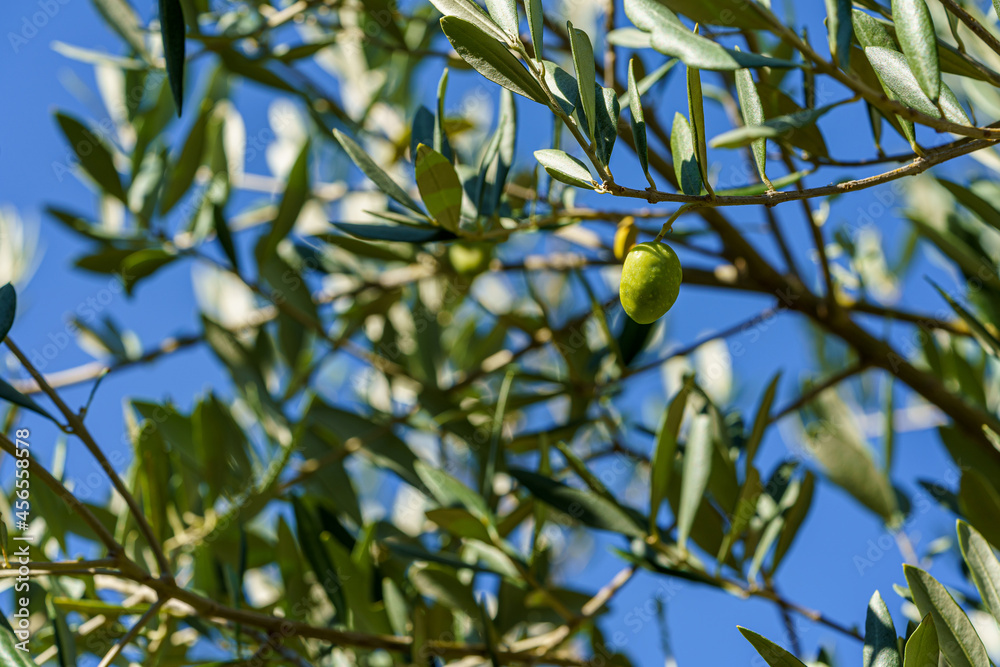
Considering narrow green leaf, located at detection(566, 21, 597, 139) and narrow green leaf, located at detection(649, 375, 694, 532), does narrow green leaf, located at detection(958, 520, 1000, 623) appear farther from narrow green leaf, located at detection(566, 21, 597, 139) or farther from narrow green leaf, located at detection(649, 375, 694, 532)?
narrow green leaf, located at detection(566, 21, 597, 139)

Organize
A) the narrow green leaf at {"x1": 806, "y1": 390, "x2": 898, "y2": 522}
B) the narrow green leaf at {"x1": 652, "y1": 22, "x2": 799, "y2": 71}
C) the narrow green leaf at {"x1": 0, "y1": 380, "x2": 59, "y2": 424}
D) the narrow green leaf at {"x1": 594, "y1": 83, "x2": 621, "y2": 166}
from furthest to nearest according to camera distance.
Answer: the narrow green leaf at {"x1": 806, "y1": 390, "x2": 898, "y2": 522}, the narrow green leaf at {"x1": 0, "y1": 380, "x2": 59, "y2": 424}, the narrow green leaf at {"x1": 594, "y1": 83, "x2": 621, "y2": 166}, the narrow green leaf at {"x1": 652, "y1": 22, "x2": 799, "y2": 71}

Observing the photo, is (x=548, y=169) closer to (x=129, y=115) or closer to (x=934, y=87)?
(x=934, y=87)

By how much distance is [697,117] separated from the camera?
1.61ft

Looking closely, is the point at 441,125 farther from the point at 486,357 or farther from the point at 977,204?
the point at 486,357

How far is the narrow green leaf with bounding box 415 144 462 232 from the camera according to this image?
59 centimetres

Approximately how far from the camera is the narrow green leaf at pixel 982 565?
60 centimetres

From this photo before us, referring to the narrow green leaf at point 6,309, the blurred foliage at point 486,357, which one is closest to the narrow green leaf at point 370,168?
the blurred foliage at point 486,357

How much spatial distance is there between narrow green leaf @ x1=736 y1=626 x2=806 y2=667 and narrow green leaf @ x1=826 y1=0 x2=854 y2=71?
0.37 metres

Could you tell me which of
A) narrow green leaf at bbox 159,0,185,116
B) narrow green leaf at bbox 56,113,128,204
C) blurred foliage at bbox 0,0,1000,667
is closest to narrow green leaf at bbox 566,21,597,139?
blurred foliage at bbox 0,0,1000,667

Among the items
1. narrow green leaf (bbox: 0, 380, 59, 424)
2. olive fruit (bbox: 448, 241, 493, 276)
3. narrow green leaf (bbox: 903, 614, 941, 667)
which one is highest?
olive fruit (bbox: 448, 241, 493, 276)

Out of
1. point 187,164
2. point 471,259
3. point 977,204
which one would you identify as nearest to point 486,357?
point 471,259

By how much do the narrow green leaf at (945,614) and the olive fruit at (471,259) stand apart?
0.71 meters

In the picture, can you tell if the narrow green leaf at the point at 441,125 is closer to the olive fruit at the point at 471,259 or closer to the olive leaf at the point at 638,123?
the olive leaf at the point at 638,123

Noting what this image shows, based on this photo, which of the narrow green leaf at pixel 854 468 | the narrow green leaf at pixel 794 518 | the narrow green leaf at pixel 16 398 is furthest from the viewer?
the narrow green leaf at pixel 854 468
